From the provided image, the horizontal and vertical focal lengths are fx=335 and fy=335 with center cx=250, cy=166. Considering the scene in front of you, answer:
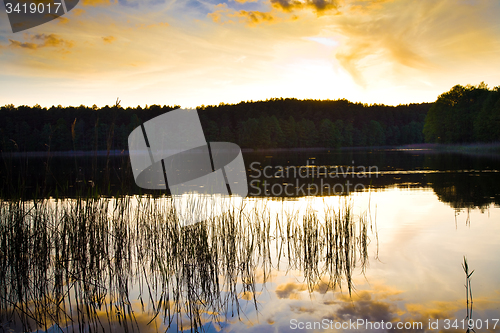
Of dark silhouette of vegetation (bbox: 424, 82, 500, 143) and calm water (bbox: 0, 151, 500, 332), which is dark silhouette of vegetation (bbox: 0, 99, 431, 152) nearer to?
dark silhouette of vegetation (bbox: 424, 82, 500, 143)

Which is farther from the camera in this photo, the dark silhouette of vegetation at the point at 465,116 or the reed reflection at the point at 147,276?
the dark silhouette of vegetation at the point at 465,116

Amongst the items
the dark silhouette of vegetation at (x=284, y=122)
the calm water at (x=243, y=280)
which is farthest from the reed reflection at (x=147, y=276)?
the dark silhouette of vegetation at (x=284, y=122)

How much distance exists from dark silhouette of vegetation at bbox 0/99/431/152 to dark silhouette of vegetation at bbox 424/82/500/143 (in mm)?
38705

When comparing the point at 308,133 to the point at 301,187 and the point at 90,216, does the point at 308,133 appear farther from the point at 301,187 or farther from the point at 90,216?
the point at 90,216

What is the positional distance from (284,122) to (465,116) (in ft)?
171

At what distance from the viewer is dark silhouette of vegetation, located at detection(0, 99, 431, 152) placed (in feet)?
250

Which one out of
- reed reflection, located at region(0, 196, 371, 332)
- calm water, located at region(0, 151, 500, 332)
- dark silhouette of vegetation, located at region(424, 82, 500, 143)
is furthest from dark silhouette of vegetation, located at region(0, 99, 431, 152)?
calm water, located at region(0, 151, 500, 332)

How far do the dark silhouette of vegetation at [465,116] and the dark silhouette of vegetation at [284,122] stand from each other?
38705 mm

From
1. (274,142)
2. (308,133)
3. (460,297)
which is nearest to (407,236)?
(460,297)

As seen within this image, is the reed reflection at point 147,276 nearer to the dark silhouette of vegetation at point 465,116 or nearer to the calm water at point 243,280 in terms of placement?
the calm water at point 243,280

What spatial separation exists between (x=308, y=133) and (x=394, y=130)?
40465mm

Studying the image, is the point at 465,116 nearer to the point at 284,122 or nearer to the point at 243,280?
the point at 284,122

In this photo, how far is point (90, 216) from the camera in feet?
18.4

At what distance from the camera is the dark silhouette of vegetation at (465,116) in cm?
5584
